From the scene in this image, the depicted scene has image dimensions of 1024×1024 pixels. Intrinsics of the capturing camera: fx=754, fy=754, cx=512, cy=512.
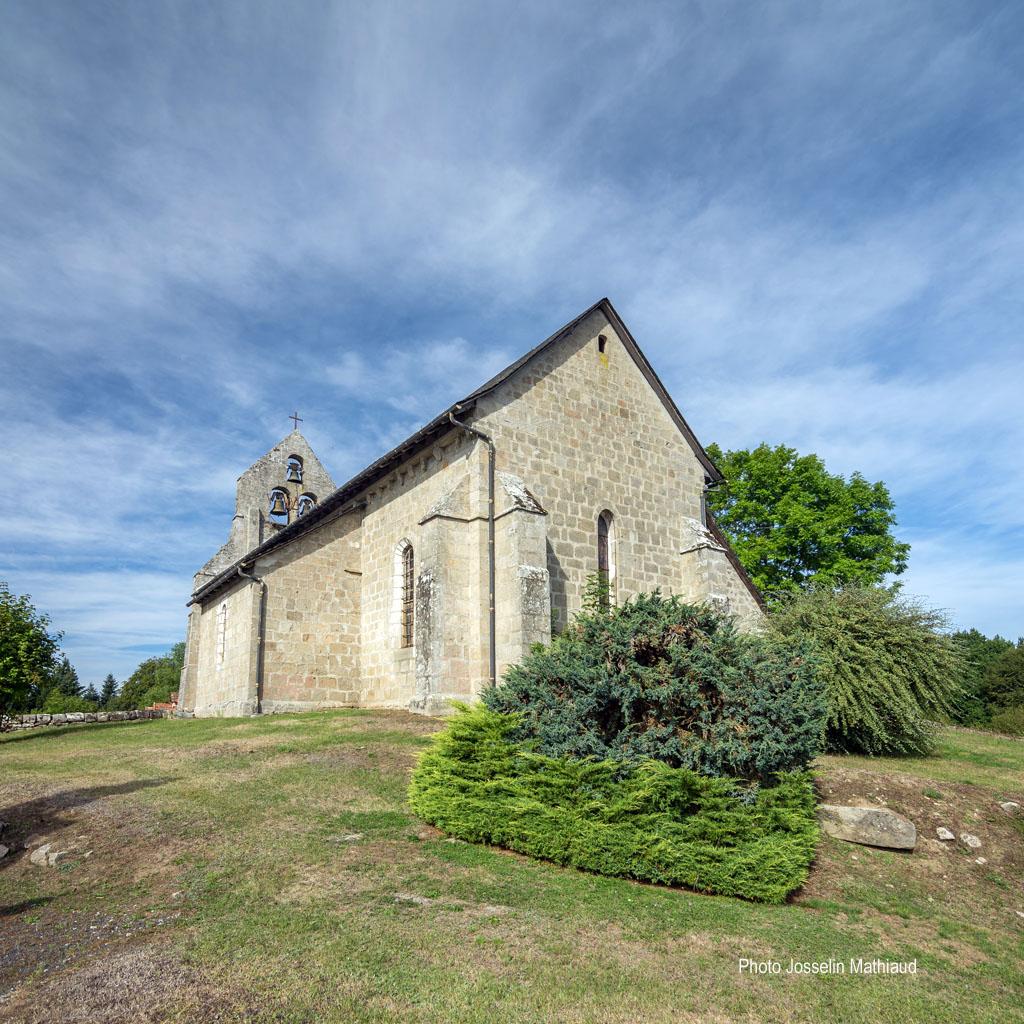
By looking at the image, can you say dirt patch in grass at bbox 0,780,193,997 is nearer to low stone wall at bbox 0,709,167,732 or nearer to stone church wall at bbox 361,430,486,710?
stone church wall at bbox 361,430,486,710

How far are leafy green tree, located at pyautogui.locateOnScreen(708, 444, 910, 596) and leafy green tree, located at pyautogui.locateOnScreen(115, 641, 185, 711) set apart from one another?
181 feet

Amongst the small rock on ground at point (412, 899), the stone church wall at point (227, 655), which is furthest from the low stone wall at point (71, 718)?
the small rock on ground at point (412, 899)

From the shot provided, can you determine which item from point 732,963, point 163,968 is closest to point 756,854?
point 732,963

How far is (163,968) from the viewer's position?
5.39 m

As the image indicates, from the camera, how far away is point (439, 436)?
61.0 feet

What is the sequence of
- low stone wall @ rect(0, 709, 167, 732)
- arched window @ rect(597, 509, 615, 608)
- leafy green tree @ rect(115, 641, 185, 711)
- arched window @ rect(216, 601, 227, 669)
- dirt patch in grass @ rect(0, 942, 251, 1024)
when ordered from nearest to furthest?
dirt patch in grass @ rect(0, 942, 251, 1024) < arched window @ rect(597, 509, 615, 608) < arched window @ rect(216, 601, 227, 669) < low stone wall @ rect(0, 709, 167, 732) < leafy green tree @ rect(115, 641, 185, 711)

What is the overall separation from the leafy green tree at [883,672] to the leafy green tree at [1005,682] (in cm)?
3028

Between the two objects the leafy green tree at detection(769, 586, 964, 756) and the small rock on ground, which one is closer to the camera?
the small rock on ground

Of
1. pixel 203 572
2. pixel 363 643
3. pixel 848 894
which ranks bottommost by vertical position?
pixel 848 894

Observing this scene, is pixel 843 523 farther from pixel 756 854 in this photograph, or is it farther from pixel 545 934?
pixel 545 934

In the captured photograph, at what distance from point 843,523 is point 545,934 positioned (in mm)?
28458

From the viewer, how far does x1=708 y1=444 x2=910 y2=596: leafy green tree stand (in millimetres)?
31047

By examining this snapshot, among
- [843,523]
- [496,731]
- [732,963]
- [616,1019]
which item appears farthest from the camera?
[843,523]

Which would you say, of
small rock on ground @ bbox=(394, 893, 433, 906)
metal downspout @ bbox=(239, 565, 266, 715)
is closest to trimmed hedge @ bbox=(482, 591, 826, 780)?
small rock on ground @ bbox=(394, 893, 433, 906)
